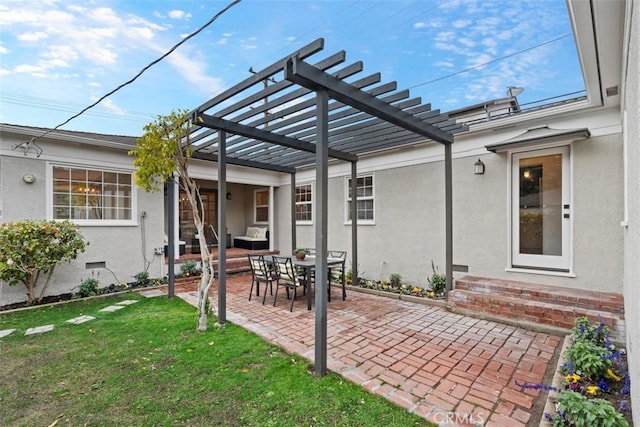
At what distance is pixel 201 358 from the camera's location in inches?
134

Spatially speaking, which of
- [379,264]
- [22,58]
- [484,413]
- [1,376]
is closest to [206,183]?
[22,58]

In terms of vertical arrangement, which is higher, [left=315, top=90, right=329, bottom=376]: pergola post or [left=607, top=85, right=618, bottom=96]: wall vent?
[left=607, top=85, right=618, bottom=96]: wall vent

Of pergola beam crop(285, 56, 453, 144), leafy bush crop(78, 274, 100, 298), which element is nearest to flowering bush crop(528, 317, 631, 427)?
pergola beam crop(285, 56, 453, 144)

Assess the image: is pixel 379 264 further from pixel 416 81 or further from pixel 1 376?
pixel 416 81

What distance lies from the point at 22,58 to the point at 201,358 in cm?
695

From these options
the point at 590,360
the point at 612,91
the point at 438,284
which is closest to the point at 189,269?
the point at 438,284

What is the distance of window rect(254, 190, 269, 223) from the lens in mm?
11484

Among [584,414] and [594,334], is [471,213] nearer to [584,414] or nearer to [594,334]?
[594,334]

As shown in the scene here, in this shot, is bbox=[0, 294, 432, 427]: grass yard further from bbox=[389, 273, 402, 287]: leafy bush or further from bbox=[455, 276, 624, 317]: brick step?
bbox=[389, 273, 402, 287]: leafy bush

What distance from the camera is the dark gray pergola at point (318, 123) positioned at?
10.3ft

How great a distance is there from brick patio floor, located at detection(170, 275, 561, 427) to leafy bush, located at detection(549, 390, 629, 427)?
0.27 meters

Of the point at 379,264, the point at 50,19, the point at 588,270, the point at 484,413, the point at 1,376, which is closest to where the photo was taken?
the point at 484,413

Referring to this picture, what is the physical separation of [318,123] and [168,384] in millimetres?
3048

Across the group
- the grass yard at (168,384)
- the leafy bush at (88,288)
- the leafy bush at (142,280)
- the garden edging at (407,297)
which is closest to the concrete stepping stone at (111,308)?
the grass yard at (168,384)
